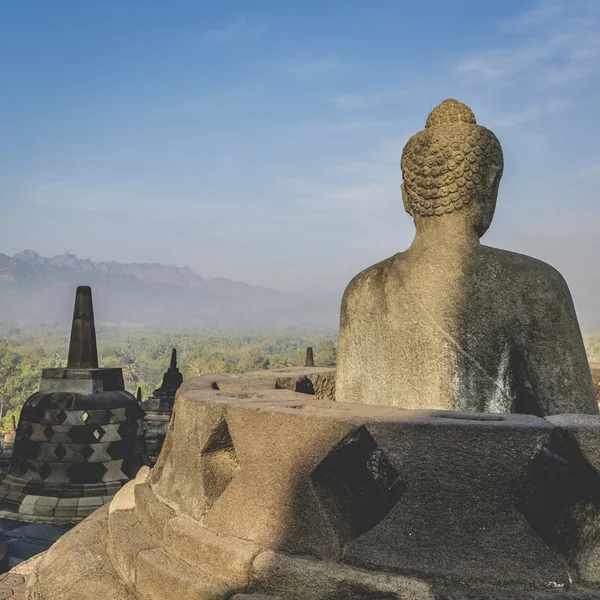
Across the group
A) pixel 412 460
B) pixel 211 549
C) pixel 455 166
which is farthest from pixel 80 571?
pixel 455 166

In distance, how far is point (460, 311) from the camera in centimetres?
269

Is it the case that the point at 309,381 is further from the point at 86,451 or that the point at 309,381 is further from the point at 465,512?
the point at 86,451

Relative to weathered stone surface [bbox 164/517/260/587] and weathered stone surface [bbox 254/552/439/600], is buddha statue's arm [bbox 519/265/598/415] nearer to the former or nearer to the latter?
weathered stone surface [bbox 254/552/439/600]

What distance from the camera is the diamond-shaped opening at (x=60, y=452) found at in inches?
293

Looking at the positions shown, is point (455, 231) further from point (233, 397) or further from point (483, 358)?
point (233, 397)

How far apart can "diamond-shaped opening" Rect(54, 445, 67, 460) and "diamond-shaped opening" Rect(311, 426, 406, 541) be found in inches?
238

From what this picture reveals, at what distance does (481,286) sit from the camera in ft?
8.77

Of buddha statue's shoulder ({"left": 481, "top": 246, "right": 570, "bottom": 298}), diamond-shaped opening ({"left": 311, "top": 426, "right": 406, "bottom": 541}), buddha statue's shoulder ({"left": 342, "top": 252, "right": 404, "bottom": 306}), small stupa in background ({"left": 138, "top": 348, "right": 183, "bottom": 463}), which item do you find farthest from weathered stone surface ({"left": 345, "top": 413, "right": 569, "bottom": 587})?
small stupa in background ({"left": 138, "top": 348, "right": 183, "bottom": 463})

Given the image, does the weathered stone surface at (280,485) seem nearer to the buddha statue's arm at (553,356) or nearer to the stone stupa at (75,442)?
the buddha statue's arm at (553,356)

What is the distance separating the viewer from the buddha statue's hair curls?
9.05ft

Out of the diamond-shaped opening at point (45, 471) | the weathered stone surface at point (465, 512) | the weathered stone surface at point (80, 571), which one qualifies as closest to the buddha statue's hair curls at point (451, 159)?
the weathered stone surface at point (465, 512)

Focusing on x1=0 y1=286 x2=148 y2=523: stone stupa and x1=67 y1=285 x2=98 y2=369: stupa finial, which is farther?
x1=67 y1=285 x2=98 y2=369: stupa finial

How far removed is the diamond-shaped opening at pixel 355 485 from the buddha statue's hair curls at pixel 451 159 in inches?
46.6

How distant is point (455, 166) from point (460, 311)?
0.64m
